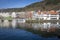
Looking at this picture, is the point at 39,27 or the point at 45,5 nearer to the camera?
the point at 45,5

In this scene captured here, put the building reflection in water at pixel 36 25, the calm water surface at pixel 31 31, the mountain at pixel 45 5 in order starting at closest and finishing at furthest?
1. the calm water surface at pixel 31 31
2. the mountain at pixel 45 5
3. the building reflection in water at pixel 36 25

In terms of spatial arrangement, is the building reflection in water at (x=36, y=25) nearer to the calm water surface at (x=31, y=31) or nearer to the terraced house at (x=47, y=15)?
the calm water surface at (x=31, y=31)

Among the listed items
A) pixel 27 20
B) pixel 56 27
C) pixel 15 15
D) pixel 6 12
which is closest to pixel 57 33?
pixel 56 27

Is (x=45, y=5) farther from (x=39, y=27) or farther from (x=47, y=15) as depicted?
(x=39, y=27)

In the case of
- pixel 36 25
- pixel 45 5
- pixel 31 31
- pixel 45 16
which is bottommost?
pixel 31 31

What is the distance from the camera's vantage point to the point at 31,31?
355 cm

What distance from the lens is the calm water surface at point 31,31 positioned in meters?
3.04

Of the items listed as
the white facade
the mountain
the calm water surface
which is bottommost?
the calm water surface

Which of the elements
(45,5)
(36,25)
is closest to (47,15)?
(45,5)

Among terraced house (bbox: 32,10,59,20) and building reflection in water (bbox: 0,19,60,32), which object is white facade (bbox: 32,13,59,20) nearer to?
terraced house (bbox: 32,10,59,20)

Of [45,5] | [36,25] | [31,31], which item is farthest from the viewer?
[36,25]

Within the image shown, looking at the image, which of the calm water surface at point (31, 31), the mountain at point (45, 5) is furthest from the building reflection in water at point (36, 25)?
the mountain at point (45, 5)

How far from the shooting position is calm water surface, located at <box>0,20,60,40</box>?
120 inches

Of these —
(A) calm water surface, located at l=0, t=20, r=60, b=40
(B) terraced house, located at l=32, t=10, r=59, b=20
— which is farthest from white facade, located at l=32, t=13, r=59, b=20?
(A) calm water surface, located at l=0, t=20, r=60, b=40
